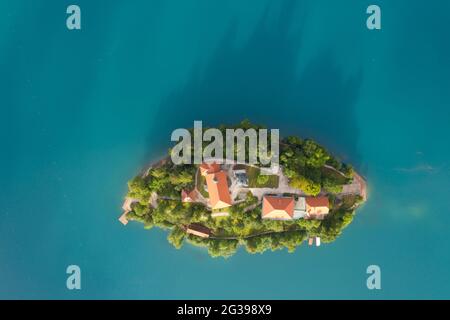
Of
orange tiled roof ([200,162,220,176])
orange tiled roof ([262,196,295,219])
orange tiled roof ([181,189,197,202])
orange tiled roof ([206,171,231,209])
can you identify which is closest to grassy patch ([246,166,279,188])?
orange tiled roof ([262,196,295,219])

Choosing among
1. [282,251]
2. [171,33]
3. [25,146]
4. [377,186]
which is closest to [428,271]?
[377,186]

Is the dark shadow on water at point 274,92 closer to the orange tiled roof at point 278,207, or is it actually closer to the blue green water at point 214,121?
the blue green water at point 214,121

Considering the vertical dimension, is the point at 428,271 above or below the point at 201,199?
below

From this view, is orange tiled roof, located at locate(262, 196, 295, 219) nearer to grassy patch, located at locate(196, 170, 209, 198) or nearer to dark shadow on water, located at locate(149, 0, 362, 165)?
grassy patch, located at locate(196, 170, 209, 198)

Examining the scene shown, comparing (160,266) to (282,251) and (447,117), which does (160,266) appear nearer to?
(282,251)

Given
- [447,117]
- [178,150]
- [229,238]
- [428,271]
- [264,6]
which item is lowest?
[428,271]

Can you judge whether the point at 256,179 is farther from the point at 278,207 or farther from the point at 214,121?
the point at 214,121

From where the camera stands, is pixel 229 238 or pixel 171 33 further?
pixel 171 33

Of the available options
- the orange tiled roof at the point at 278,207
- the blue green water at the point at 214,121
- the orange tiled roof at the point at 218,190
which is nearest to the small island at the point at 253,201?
the orange tiled roof at the point at 278,207
